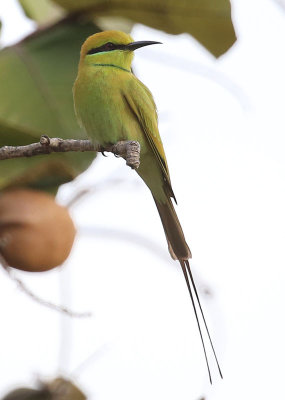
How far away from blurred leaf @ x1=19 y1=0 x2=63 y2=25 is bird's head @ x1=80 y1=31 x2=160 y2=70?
0.17 meters

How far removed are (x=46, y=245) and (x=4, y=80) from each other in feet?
1.42

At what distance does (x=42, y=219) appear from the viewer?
3.19 ft

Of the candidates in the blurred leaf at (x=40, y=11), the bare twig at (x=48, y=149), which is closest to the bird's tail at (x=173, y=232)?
the bare twig at (x=48, y=149)

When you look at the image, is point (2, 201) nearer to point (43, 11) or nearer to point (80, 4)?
point (80, 4)

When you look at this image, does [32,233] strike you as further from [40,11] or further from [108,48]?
[40,11]

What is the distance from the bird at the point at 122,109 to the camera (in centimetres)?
116

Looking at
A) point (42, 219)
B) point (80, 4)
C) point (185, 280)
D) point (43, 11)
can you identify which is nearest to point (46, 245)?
point (42, 219)

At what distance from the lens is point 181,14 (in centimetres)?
131

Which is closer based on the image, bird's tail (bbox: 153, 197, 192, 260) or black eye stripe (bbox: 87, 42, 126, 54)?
bird's tail (bbox: 153, 197, 192, 260)

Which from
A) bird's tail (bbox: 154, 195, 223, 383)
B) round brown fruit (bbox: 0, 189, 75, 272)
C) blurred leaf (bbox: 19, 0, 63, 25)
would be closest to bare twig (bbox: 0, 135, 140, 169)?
round brown fruit (bbox: 0, 189, 75, 272)

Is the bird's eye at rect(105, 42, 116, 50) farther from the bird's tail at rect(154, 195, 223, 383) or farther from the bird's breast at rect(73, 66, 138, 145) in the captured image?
the bird's tail at rect(154, 195, 223, 383)

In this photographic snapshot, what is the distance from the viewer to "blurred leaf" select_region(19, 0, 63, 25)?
1394 millimetres

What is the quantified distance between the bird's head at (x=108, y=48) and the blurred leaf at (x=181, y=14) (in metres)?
0.06

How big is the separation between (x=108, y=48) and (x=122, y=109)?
0.10 meters
